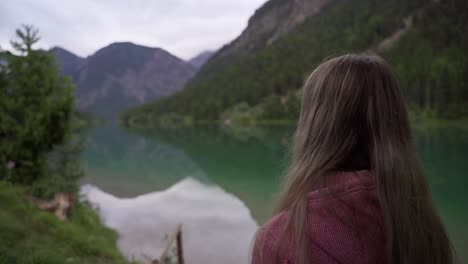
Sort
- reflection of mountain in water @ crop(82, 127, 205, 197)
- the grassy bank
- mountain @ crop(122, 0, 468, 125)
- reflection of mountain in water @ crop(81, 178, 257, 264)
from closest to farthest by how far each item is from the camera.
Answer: the grassy bank → reflection of mountain in water @ crop(81, 178, 257, 264) → reflection of mountain in water @ crop(82, 127, 205, 197) → mountain @ crop(122, 0, 468, 125)

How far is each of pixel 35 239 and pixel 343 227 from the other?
6.21 m

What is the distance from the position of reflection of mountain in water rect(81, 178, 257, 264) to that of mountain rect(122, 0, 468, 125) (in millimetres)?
41288

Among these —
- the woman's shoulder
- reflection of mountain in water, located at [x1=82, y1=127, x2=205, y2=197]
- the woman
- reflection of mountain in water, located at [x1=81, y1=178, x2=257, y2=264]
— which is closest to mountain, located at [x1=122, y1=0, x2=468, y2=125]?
reflection of mountain in water, located at [x1=82, y1=127, x2=205, y2=197]

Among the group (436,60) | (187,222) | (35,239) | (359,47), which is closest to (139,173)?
(187,222)

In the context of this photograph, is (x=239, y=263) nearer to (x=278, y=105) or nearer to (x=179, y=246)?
(x=179, y=246)

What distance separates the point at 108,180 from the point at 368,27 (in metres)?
130

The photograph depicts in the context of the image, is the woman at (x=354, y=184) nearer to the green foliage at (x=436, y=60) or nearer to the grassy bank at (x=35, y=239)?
the grassy bank at (x=35, y=239)

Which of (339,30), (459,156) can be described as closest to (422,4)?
(339,30)

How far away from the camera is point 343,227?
130 centimetres

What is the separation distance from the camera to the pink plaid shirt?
1.30 m

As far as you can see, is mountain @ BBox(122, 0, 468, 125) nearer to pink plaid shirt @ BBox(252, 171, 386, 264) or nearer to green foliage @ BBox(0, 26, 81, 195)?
green foliage @ BBox(0, 26, 81, 195)

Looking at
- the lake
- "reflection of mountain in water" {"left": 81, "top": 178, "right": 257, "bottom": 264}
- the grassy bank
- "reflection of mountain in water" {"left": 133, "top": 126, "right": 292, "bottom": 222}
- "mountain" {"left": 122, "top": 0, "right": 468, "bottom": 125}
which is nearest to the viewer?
the grassy bank

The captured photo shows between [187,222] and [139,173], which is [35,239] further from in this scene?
[139,173]

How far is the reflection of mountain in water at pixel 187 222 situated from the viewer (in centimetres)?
985
